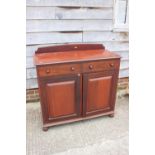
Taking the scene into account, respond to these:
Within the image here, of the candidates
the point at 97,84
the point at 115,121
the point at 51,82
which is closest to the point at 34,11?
the point at 51,82

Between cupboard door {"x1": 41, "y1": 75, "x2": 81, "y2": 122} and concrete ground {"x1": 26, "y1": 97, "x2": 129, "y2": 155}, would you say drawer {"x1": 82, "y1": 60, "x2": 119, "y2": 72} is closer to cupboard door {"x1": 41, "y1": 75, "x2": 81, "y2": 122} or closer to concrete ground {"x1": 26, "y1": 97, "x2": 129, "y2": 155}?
cupboard door {"x1": 41, "y1": 75, "x2": 81, "y2": 122}

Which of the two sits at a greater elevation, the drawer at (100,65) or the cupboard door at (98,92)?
the drawer at (100,65)

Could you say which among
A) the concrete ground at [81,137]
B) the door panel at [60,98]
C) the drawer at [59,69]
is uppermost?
the drawer at [59,69]

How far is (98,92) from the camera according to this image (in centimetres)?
223

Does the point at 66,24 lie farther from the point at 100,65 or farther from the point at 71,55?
the point at 100,65

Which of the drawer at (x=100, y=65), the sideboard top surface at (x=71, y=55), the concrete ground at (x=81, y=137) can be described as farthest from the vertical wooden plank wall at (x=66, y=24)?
the concrete ground at (x=81, y=137)

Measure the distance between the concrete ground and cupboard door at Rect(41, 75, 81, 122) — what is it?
16cm

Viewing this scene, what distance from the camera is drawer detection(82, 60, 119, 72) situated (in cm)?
207

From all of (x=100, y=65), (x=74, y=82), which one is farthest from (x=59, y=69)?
(x=100, y=65)

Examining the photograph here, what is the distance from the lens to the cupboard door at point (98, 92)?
2154mm

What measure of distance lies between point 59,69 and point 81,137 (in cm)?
74

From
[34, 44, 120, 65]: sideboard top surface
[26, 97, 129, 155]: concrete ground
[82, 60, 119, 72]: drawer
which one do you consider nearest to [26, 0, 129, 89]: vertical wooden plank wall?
[34, 44, 120, 65]: sideboard top surface

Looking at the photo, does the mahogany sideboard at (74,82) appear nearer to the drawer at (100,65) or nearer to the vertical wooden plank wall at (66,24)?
the drawer at (100,65)
